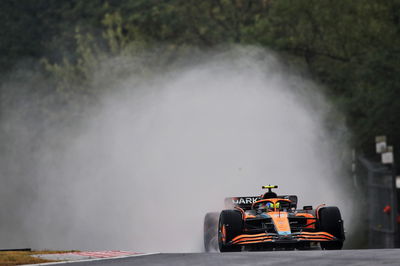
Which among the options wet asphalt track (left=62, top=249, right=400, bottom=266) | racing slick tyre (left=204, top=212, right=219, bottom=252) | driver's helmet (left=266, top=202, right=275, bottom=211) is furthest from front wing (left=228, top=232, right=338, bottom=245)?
racing slick tyre (left=204, top=212, right=219, bottom=252)

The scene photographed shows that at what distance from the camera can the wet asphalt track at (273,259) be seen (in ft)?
50.2

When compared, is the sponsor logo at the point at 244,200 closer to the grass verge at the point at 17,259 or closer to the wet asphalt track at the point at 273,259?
the wet asphalt track at the point at 273,259

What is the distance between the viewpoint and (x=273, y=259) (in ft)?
53.4

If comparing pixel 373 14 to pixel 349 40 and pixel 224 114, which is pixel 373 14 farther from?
pixel 224 114

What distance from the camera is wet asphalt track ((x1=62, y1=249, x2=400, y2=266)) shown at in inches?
602

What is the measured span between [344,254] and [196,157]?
914 inches

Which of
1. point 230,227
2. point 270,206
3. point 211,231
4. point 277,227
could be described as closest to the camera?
point 277,227

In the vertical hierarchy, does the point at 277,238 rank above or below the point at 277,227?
below

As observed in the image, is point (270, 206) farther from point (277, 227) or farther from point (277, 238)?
point (277, 238)

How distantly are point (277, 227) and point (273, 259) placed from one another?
3288 millimetres

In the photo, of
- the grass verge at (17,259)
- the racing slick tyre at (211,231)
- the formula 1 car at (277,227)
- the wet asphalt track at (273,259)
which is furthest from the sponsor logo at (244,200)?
the grass verge at (17,259)

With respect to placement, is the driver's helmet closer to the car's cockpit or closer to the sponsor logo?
the car's cockpit

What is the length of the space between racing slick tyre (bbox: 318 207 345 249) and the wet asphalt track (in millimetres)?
2271

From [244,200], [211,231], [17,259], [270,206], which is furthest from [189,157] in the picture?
[17,259]
